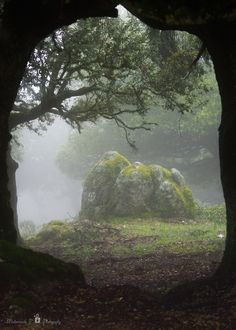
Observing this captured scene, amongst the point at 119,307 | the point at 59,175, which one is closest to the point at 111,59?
the point at 119,307

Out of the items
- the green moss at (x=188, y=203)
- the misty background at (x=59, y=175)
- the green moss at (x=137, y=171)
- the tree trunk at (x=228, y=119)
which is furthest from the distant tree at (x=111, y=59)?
the misty background at (x=59, y=175)

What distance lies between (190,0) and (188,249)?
35.4 feet

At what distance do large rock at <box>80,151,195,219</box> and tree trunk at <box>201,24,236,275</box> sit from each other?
1624 centimetres

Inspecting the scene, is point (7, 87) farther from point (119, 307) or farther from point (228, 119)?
point (119, 307)

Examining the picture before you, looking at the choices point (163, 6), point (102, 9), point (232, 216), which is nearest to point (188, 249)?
point (232, 216)

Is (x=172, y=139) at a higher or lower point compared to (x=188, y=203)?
higher

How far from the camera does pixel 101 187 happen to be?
83.2ft

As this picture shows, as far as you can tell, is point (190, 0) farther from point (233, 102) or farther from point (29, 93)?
point (29, 93)

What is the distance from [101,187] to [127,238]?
23.8ft

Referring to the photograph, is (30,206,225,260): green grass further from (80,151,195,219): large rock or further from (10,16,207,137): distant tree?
(10,16,207,137): distant tree

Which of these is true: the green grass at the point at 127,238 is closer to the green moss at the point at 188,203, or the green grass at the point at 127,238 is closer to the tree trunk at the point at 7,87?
the green moss at the point at 188,203

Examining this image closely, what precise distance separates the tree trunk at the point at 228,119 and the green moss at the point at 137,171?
56.2 ft

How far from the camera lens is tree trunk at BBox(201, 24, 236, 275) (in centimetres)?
771

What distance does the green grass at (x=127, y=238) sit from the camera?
15508 millimetres
